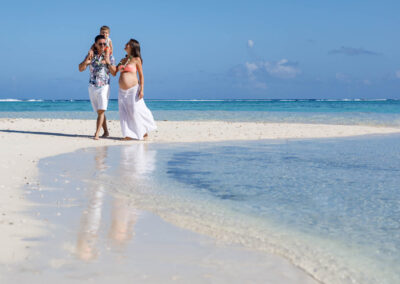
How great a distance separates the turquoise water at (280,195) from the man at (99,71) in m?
1.79

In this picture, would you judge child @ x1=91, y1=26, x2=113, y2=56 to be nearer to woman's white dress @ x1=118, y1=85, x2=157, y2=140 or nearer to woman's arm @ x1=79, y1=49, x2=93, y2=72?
woman's arm @ x1=79, y1=49, x2=93, y2=72

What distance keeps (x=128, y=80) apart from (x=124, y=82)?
0.33 feet

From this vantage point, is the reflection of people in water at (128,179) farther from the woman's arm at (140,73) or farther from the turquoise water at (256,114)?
the turquoise water at (256,114)

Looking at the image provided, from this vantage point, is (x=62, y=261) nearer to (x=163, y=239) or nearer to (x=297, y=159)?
(x=163, y=239)

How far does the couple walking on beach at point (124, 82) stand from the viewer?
10.0 meters

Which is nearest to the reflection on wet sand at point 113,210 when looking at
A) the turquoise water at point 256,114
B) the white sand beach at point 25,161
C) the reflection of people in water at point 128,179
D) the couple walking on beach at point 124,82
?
the reflection of people in water at point 128,179

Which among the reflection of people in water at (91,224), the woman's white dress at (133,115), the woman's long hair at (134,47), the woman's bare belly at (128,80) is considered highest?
the woman's long hair at (134,47)

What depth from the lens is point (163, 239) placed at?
3320 mm

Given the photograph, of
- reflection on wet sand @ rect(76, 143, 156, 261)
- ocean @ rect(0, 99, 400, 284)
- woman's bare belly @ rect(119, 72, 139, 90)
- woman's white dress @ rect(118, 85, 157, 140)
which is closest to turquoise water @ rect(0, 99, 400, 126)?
woman's white dress @ rect(118, 85, 157, 140)

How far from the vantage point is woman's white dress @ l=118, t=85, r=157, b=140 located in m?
10.4

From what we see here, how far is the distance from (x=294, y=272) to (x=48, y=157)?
5700mm

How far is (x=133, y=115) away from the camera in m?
10.5

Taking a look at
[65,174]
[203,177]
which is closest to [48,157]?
[65,174]

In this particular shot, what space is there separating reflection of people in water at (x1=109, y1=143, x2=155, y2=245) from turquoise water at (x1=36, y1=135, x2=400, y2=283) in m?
0.03
